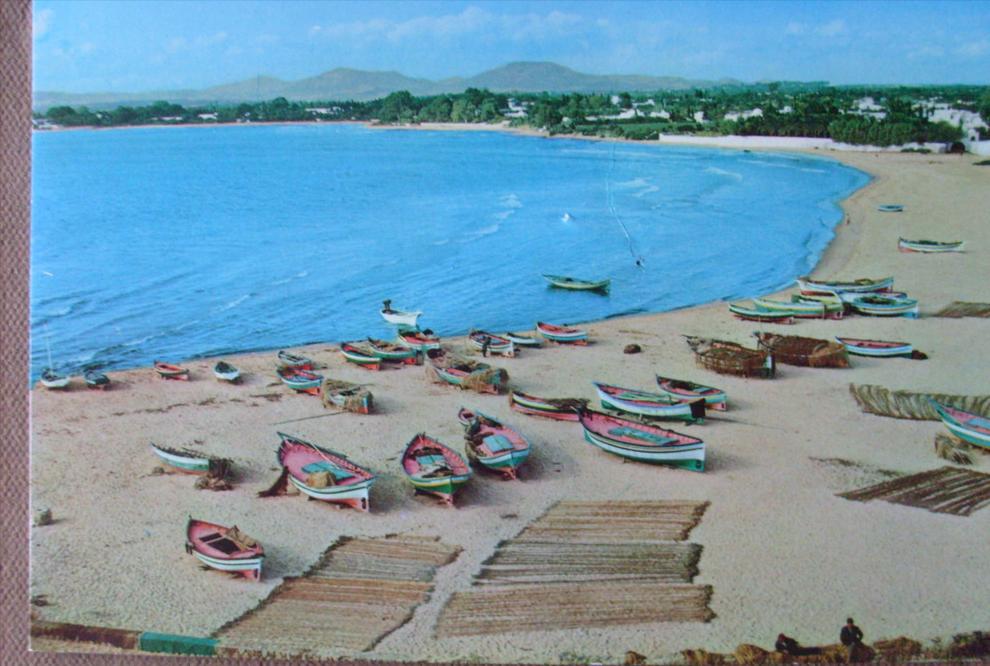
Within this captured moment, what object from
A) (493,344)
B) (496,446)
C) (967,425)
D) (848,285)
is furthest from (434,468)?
(848,285)

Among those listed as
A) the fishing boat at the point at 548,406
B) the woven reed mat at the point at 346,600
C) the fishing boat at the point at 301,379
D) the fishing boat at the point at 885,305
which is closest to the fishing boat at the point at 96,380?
the fishing boat at the point at 301,379

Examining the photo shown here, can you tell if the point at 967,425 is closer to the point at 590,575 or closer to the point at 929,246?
the point at 590,575

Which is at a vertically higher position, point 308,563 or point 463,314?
point 463,314

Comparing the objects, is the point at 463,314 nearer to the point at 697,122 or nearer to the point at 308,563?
the point at 308,563

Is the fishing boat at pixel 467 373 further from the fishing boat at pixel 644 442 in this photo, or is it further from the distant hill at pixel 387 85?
the distant hill at pixel 387 85

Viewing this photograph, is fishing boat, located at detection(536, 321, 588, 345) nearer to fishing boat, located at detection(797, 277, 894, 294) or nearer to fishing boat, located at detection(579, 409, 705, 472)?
fishing boat, located at detection(579, 409, 705, 472)

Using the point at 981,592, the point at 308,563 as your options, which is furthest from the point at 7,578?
the point at 981,592
